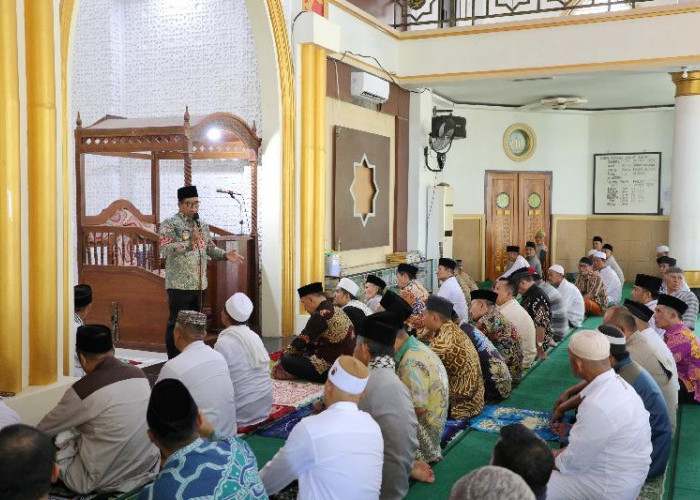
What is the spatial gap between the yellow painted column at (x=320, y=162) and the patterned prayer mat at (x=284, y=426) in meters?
2.93

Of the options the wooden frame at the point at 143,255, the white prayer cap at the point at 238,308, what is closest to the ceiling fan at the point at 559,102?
the wooden frame at the point at 143,255

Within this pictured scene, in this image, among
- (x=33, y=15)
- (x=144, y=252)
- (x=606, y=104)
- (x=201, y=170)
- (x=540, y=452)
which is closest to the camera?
(x=540, y=452)

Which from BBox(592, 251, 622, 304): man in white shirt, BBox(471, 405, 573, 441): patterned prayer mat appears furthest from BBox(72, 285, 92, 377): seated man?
BBox(592, 251, 622, 304): man in white shirt

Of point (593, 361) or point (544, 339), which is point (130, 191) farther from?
point (593, 361)

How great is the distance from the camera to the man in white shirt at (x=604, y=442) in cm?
287

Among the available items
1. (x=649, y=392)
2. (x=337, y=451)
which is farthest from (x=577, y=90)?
(x=337, y=451)

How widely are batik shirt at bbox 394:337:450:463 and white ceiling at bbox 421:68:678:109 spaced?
603 centimetres

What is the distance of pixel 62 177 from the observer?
4.29 meters

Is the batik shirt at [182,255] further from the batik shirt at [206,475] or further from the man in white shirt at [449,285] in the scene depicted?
the batik shirt at [206,475]

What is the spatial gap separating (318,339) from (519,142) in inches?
326

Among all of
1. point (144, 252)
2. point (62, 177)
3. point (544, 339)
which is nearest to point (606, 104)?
point (544, 339)

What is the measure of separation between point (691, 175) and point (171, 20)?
258 inches

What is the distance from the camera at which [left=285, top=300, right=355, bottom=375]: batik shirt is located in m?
5.04

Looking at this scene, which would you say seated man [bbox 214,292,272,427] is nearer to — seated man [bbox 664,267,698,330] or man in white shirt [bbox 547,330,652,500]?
man in white shirt [bbox 547,330,652,500]
